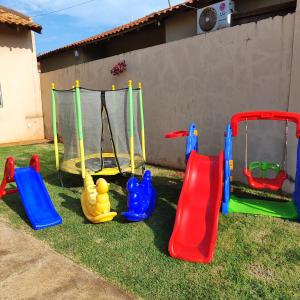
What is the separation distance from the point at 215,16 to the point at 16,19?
7.82 meters

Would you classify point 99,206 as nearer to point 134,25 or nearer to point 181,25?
point 181,25

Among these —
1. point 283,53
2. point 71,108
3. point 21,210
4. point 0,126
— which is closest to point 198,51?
point 283,53

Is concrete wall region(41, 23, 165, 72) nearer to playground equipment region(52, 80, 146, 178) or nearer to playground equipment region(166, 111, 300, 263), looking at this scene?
playground equipment region(52, 80, 146, 178)

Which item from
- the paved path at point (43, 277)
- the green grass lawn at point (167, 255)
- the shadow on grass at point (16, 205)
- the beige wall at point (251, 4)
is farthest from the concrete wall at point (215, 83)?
the paved path at point (43, 277)

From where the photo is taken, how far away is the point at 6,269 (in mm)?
3270

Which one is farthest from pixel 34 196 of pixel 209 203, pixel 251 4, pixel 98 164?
pixel 251 4

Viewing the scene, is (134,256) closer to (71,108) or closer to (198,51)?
(71,108)

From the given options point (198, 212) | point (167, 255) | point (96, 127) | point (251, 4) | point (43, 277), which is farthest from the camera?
point (251, 4)

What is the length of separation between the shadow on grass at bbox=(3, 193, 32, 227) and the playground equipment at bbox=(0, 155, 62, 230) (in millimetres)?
114

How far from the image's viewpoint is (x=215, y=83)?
249 inches

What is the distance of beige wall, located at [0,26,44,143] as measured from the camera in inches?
464

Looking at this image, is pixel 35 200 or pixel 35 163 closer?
pixel 35 200

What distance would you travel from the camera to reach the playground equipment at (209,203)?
361 centimetres

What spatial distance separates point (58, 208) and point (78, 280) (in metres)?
2.14
